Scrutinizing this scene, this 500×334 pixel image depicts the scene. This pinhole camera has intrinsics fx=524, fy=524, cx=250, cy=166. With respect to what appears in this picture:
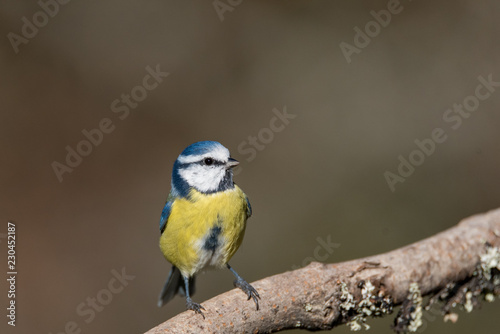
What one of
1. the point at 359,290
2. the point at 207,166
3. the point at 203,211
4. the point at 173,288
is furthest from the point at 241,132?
the point at 359,290

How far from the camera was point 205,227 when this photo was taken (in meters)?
3.25

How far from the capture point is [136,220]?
6090 mm

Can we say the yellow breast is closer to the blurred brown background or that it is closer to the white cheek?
the white cheek

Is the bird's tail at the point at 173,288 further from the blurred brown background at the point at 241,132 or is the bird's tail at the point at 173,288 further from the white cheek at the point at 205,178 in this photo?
the blurred brown background at the point at 241,132

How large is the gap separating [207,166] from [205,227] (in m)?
A: 0.39

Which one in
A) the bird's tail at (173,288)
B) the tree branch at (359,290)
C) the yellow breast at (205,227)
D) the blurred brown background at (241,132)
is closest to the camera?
the tree branch at (359,290)

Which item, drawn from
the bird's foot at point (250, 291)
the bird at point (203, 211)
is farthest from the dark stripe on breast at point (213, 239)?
the bird's foot at point (250, 291)

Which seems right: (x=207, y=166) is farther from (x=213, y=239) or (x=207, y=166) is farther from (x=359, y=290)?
(x=359, y=290)

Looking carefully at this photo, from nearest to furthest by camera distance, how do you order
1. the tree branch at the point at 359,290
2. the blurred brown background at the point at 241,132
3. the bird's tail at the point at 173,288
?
the tree branch at the point at 359,290 → the bird's tail at the point at 173,288 → the blurred brown background at the point at 241,132

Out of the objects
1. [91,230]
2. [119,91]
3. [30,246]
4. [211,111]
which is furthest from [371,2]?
[30,246]

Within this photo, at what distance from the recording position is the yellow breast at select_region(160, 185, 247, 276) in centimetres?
326

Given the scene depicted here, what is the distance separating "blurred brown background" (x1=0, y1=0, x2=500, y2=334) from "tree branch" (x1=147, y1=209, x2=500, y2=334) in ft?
6.95

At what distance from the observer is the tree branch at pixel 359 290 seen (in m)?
2.71

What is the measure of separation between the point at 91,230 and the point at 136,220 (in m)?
0.51
